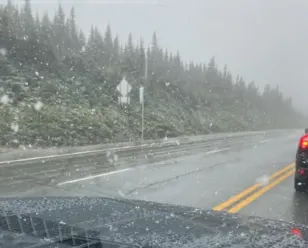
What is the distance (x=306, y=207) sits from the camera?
23.4ft

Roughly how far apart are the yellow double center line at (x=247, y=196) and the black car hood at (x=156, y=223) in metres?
3.27

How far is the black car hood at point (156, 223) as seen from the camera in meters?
2.62

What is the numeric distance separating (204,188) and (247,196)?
3.39ft

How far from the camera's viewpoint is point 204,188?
28.5 ft

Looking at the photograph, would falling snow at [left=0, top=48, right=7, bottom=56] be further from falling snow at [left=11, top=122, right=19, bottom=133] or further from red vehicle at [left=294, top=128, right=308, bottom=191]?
red vehicle at [left=294, top=128, right=308, bottom=191]

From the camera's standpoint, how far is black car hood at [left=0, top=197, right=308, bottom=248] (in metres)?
2.62

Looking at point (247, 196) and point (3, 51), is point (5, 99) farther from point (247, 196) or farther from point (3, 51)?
point (247, 196)

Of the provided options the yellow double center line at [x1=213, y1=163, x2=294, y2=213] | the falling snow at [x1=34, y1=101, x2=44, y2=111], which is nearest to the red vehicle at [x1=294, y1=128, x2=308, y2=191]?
the yellow double center line at [x1=213, y1=163, x2=294, y2=213]

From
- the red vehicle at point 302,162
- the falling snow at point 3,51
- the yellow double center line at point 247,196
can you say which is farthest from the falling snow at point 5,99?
the red vehicle at point 302,162

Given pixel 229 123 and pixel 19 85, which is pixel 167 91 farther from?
pixel 19 85

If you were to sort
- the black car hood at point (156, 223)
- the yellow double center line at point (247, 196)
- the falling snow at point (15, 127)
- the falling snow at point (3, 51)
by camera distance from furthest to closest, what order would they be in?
the falling snow at point (3, 51)
the falling snow at point (15, 127)
the yellow double center line at point (247, 196)
the black car hood at point (156, 223)

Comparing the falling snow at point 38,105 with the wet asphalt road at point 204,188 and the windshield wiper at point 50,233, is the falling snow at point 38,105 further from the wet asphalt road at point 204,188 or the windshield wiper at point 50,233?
the windshield wiper at point 50,233

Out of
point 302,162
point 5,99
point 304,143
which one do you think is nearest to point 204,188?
point 302,162

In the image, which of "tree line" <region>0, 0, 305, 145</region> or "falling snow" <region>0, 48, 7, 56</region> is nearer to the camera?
"tree line" <region>0, 0, 305, 145</region>
